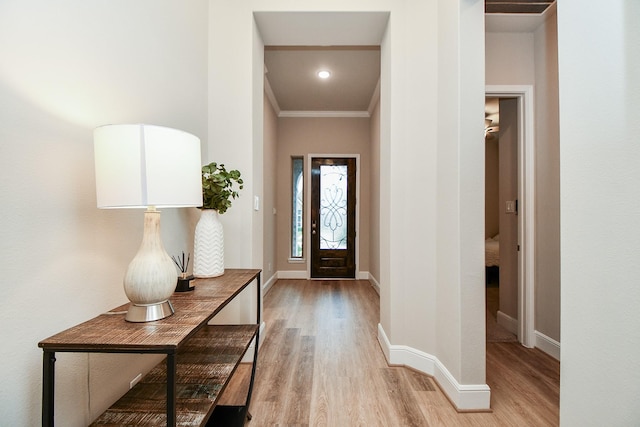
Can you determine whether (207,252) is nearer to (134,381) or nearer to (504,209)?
(134,381)

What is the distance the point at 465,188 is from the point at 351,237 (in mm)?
3633

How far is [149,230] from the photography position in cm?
102

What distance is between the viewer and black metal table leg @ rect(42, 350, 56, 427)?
76cm

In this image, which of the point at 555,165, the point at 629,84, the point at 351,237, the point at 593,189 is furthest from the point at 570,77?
the point at 351,237

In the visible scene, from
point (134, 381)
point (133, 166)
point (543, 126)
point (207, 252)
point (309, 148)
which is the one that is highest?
point (309, 148)

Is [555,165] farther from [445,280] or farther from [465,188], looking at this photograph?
[445,280]

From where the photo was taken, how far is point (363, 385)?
1.91 meters

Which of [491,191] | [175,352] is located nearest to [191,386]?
[175,352]

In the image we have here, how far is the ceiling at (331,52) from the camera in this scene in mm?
2309

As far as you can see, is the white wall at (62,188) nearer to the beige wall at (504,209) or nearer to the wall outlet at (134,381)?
the wall outlet at (134,381)

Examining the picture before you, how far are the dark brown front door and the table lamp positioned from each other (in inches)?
165

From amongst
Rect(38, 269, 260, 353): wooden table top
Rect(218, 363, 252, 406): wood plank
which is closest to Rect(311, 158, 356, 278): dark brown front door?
Rect(218, 363, 252, 406): wood plank

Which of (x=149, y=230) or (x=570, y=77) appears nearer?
(x=570, y=77)

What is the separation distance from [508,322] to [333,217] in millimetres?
3047
